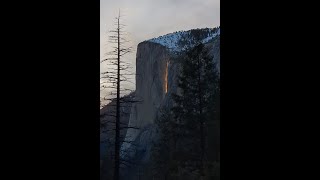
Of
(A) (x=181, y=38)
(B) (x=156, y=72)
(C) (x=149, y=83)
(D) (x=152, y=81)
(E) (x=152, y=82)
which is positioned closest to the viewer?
(E) (x=152, y=82)

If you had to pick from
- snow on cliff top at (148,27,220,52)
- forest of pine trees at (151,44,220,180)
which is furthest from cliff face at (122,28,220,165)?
forest of pine trees at (151,44,220,180)

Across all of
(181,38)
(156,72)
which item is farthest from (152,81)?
(181,38)

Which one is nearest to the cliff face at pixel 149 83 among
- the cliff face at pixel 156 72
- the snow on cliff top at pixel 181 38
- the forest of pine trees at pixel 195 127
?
the cliff face at pixel 156 72

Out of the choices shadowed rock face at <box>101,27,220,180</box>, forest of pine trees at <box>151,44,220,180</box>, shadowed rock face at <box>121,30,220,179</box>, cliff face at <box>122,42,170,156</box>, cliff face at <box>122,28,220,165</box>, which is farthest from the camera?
cliff face at <box>122,42,170,156</box>

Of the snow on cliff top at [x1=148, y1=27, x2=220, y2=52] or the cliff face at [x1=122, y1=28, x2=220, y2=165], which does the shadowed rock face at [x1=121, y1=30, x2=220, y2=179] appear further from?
Result: the snow on cliff top at [x1=148, y1=27, x2=220, y2=52]

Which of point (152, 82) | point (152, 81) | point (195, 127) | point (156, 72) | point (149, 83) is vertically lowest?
point (195, 127)

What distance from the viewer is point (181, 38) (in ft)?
309

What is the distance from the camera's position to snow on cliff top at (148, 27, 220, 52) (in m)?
90.2

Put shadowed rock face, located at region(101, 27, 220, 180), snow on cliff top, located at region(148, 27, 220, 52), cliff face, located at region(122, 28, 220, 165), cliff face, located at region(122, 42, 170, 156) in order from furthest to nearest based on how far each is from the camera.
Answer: snow on cliff top, located at region(148, 27, 220, 52)
cliff face, located at region(122, 42, 170, 156)
cliff face, located at region(122, 28, 220, 165)
shadowed rock face, located at region(101, 27, 220, 180)

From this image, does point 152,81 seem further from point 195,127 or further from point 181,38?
point 195,127

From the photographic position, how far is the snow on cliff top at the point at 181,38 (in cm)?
9019

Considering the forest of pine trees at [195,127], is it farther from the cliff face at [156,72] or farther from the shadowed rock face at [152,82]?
the cliff face at [156,72]
